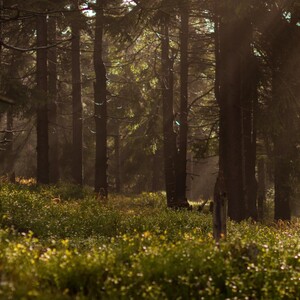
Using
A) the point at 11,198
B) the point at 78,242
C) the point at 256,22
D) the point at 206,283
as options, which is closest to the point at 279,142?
the point at 256,22

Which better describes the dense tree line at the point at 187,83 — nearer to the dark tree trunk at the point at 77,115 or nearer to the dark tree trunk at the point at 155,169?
the dark tree trunk at the point at 77,115

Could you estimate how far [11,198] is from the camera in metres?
13.0

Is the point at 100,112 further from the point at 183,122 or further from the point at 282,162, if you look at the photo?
the point at 282,162

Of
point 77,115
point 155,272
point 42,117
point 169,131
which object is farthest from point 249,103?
point 155,272

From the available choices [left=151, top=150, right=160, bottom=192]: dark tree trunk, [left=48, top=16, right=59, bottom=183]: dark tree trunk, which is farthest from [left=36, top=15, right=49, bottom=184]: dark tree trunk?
[left=151, top=150, right=160, bottom=192]: dark tree trunk

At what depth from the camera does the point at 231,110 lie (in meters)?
15.0

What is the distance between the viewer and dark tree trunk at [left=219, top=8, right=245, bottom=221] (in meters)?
14.8

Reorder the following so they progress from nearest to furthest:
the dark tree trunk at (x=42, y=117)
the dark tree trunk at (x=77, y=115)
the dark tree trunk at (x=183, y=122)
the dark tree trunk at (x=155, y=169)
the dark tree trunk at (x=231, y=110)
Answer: the dark tree trunk at (x=231, y=110)
the dark tree trunk at (x=42, y=117)
the dark tree trunk at (x=183, y=122)
the dark tree trunk at (x=77, y=115)
the dark tree trunk at (x=155, y=169)

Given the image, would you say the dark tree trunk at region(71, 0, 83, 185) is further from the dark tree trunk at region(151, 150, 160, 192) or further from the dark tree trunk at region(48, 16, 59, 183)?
the dark tree trunk at region(151, 150, 160, 192)

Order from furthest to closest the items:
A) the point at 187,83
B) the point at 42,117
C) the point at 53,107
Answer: the point at 53,107 < the point at 187,83 < the point at 42,117

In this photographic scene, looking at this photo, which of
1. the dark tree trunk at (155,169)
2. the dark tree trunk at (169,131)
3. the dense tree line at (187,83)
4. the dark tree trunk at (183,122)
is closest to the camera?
the dense tree line at (187,83)

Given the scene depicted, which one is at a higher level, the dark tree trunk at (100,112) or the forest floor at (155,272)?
the dark tree trunk at (100,112)

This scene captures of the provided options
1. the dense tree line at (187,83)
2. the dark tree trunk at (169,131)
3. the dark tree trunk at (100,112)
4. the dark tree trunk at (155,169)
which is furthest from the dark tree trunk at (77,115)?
the dark tree trunk at (155,169)

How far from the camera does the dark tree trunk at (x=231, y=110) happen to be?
14.8 meters
